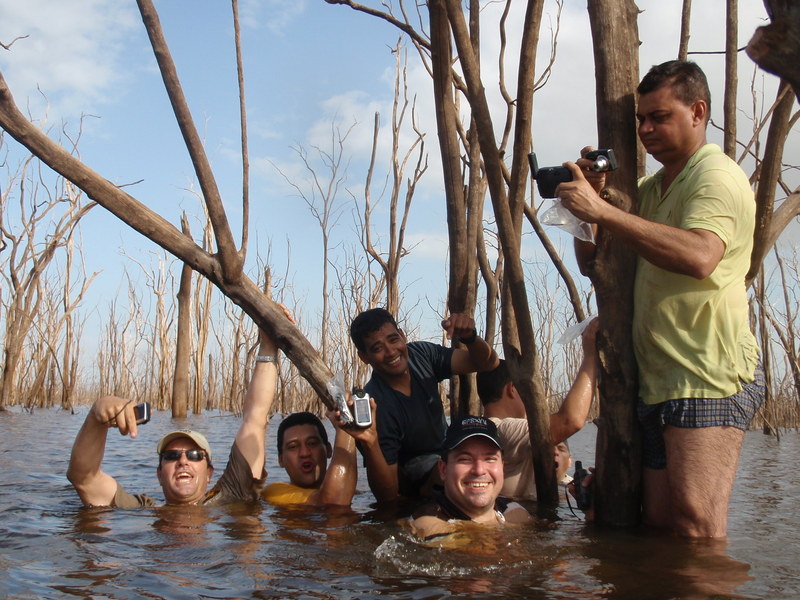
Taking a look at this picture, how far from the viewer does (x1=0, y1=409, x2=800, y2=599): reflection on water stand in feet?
8.96

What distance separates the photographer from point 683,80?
301 centimetres

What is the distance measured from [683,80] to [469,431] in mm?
1863

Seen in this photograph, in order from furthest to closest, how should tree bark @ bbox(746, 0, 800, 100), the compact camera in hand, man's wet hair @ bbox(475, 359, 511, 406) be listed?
man's wet hair @ bbox(475, 359, 511, 406) < the compact camera in hand < tree bark @ bbox(746, 0, 800, 100)

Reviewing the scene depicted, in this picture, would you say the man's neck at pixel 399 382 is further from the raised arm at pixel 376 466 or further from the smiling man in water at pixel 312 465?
the smiling man in water at pixel 312 465

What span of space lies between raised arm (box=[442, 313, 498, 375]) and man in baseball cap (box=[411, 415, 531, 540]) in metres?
0.95

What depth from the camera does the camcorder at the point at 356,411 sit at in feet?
13.7

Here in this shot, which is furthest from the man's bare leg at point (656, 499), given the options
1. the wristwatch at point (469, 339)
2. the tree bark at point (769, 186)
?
the wristwatch at point (469, 339)

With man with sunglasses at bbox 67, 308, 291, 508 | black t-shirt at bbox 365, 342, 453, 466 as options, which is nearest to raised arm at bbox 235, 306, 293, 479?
man with sunglasses at bbox 67, 308, 291, 508

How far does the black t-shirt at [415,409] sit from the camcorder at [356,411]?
511 millimetres

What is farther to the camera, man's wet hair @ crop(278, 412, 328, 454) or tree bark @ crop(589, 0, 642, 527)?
man's wet hair @ crop(278, 412, 328, 454)

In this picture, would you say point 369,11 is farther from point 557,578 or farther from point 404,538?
point 557,578

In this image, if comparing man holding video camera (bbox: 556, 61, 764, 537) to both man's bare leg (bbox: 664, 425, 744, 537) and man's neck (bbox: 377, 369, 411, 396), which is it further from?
man's neck (bbox: 377, 369, 411, 396)

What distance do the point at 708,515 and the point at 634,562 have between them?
343 mm

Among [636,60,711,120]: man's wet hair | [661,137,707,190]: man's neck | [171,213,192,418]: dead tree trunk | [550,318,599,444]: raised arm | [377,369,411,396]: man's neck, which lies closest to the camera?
[636,60,711,120]: man's wet hair
